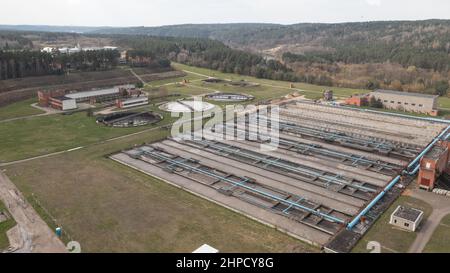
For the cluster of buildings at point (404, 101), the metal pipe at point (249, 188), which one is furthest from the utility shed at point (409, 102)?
the metal pipe at point (249, 188)

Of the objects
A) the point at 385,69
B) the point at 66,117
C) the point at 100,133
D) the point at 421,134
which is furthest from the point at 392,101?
the point at 66,117

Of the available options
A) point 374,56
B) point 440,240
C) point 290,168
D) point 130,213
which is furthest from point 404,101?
point 374,56

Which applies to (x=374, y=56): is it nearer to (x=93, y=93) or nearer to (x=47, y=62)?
(x=93, y=93)

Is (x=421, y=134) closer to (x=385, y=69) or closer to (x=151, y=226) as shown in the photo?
(x=151, y=226)

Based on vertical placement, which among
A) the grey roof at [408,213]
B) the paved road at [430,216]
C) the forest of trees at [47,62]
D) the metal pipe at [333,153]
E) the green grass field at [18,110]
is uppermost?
the forest of trees at [47,62]

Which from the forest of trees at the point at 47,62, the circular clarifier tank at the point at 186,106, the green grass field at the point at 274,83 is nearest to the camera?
the circular clarifier tank at the point at 186,106

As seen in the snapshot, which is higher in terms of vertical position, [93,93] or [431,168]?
[93,93]

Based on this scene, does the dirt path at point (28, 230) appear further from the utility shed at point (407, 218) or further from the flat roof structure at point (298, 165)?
the utility shed at point (407, 218)
